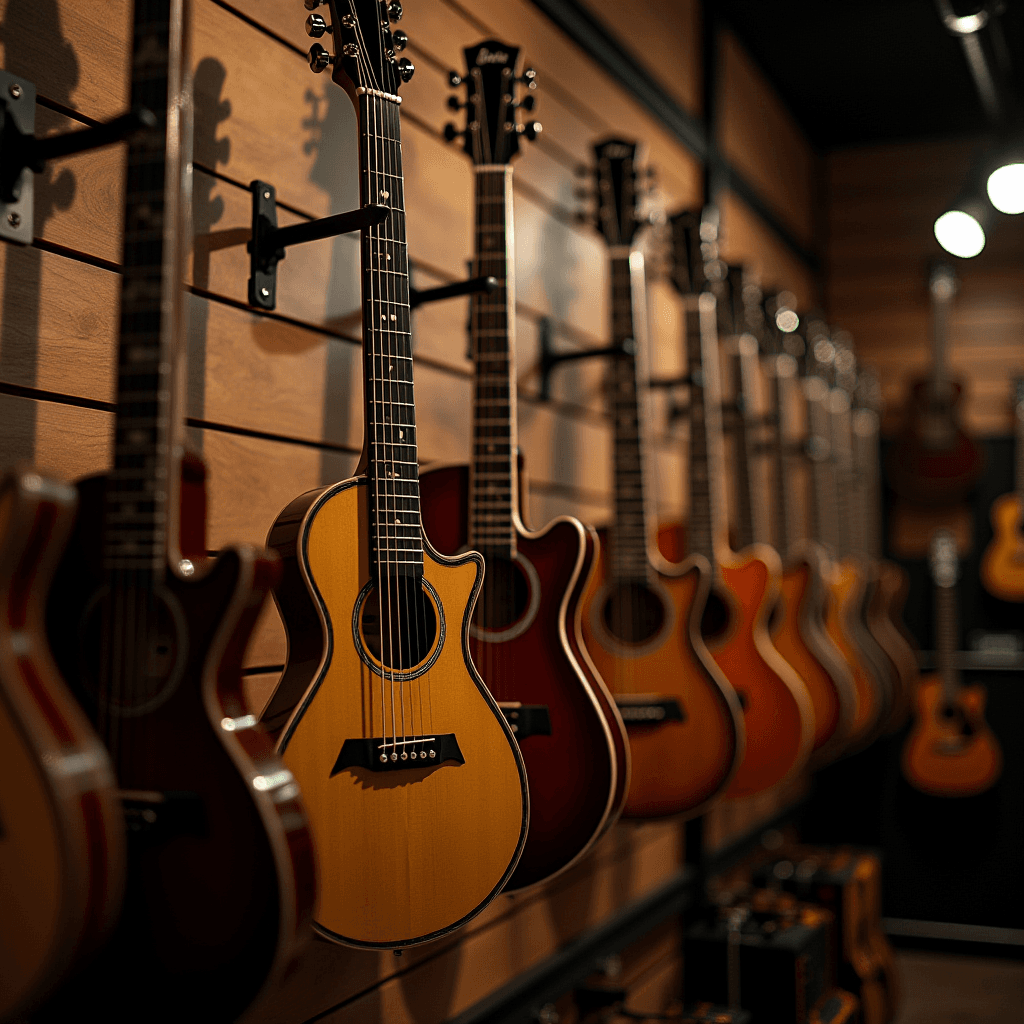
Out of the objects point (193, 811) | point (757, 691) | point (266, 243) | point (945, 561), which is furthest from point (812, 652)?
point (193, 811)

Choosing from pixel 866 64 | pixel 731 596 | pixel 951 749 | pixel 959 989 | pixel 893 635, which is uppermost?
pixel 866 64

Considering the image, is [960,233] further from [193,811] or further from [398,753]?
[193,811]

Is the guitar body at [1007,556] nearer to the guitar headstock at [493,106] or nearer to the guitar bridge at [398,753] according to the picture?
the guitar headstock at [493,106]

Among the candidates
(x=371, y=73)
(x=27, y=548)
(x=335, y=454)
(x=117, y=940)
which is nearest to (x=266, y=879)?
(x=117, y=940)

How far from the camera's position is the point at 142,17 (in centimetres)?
94

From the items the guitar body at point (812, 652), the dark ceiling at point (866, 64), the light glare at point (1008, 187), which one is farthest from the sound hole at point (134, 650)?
the light glare at point (1008, 187)

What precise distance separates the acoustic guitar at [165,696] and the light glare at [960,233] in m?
3.34

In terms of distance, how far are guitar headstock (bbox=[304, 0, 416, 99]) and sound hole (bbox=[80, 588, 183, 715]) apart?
0.68m

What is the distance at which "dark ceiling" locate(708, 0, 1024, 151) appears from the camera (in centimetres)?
338

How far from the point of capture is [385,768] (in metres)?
1.15

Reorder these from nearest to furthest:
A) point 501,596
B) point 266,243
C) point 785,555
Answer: point 266,243 → point 501,596 → point 785,555

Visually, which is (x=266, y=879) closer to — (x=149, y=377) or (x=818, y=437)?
(x=149, y=377)

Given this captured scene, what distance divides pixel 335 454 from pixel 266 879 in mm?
799

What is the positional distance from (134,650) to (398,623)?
351 mm
